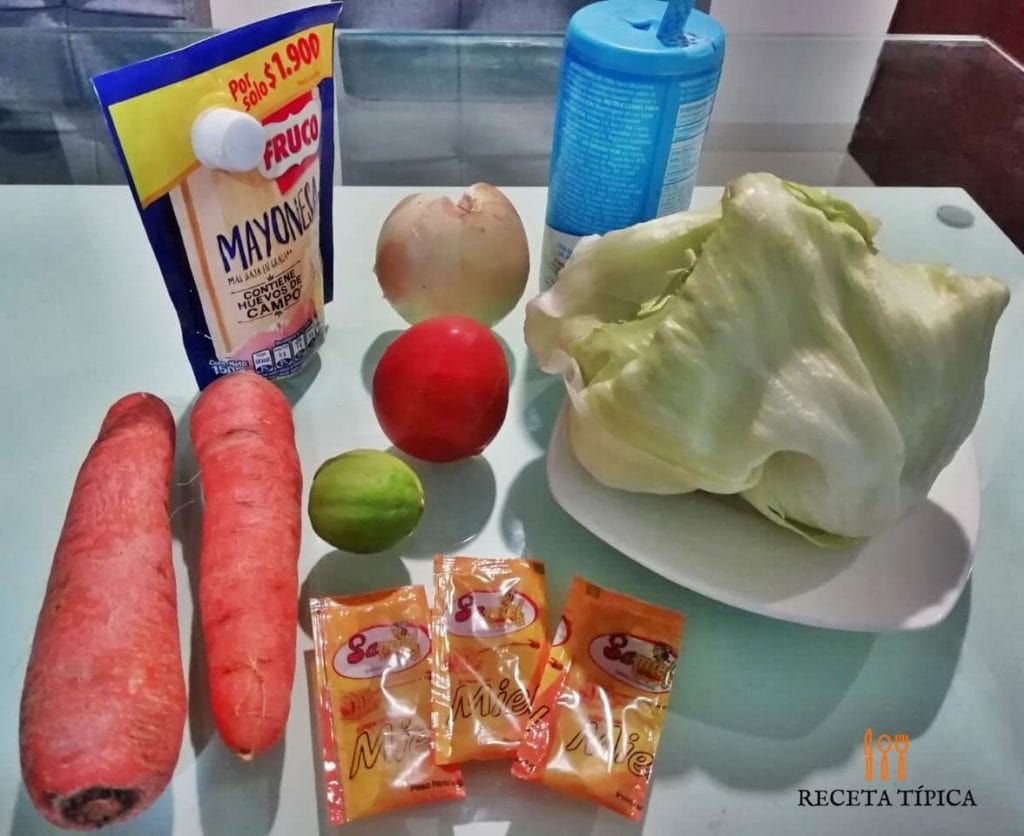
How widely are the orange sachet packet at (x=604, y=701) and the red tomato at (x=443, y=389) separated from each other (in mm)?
141

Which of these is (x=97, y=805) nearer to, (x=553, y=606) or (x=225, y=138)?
(x=553, y=606)

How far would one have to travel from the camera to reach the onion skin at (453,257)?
710 millimetres


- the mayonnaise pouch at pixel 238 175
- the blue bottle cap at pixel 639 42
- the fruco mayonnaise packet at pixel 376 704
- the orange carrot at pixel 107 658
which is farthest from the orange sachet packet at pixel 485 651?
the blue bottle cap at pixel 639 42

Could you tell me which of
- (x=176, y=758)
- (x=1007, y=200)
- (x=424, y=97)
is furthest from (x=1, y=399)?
(x=1007, y=200)

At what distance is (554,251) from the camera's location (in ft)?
2.57

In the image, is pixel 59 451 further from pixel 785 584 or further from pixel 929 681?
pixel 929 681

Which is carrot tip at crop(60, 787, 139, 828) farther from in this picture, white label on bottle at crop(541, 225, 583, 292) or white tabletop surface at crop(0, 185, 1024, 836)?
white label on bottle at crop(541, 225, 583, 292)

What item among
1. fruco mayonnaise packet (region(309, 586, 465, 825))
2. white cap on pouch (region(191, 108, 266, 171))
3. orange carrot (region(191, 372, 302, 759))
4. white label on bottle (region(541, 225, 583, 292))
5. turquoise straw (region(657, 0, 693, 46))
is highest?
turquoise straw (region(657, 0, 693, 46))

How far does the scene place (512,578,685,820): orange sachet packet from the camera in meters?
0.48

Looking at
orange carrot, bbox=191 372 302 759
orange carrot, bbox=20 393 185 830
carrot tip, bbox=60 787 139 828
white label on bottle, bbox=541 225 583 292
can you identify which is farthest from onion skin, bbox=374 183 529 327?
carrot tip, bbox=60 787 139 828

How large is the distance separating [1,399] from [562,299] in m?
0.47

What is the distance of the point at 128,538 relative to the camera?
0.54m

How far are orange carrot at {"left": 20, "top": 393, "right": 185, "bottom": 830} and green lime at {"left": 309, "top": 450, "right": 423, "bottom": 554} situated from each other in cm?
10

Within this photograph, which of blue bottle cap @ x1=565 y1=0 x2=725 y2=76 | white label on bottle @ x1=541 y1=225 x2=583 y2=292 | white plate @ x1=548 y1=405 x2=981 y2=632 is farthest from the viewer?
white label on bottle @ x1=541 y1=225 x2=583 y2=292
